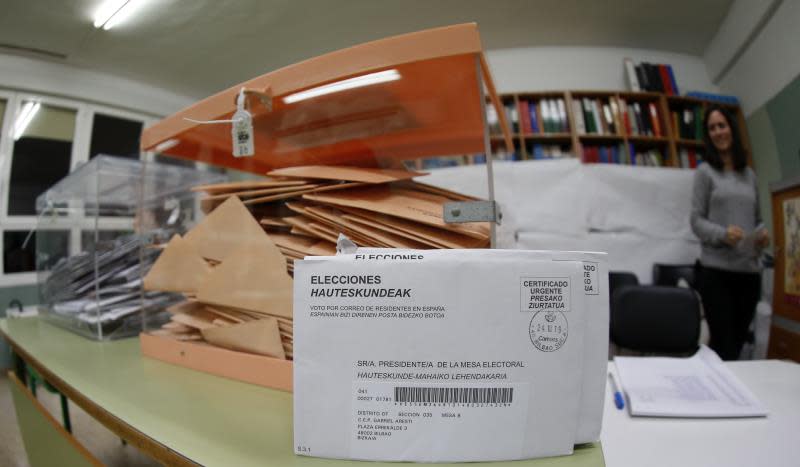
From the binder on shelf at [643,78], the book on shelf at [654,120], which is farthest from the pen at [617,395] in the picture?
the book on shelf at [654,120]

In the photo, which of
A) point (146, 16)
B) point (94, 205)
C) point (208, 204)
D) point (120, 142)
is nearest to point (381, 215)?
point (208, 204)

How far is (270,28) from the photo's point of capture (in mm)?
785

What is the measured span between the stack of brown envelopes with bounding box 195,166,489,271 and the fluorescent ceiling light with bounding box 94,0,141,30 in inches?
27.1

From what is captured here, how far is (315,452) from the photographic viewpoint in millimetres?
301

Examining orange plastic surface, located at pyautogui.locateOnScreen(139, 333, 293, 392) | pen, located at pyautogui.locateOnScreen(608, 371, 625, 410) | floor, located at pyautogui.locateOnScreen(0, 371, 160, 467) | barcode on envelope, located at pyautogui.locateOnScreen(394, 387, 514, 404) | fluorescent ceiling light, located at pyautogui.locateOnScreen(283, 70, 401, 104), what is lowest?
floor, located at pyautogui.locateOnScreen(0, 371, 160, 467)

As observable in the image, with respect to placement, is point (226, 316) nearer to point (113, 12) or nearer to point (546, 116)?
point (113, 12)

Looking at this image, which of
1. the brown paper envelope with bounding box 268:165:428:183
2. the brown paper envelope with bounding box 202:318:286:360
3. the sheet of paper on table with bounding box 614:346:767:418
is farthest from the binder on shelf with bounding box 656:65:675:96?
the brown paper envelope with bounding box 202:318:286:360

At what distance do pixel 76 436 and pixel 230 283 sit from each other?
647mm

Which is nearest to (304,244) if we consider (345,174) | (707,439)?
(345,174)

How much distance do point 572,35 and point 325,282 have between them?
1204mm

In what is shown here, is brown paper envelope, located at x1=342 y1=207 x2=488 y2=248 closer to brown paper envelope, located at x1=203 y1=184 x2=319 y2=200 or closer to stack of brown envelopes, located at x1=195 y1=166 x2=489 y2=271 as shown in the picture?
stack of brown envelopes, located at x1=195 y1=166 x2=489 y2=271

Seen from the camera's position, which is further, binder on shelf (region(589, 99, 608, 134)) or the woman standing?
binder on shelf (region(589, 99, 608, 134))

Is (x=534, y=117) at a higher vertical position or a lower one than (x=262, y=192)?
higher

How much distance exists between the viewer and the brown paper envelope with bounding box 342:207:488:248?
446 mm
